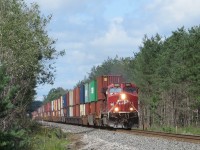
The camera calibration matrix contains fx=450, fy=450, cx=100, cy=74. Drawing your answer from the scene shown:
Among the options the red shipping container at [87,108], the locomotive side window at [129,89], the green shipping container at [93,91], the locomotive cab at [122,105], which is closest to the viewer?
the locomotive cab at [122,105]

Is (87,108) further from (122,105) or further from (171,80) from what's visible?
(171,80)

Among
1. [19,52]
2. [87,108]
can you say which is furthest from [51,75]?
[19,52]

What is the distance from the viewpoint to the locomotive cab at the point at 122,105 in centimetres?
→ 3416

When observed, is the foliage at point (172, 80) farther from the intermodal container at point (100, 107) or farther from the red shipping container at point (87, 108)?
the intermodal container at point (100, 107)

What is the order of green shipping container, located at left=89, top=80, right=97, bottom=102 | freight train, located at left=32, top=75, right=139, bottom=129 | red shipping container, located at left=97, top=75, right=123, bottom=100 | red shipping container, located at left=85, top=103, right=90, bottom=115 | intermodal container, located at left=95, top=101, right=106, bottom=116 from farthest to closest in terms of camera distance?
red shipping container, located at left=85, top=103, right=90, bottom=115, green shipping container, located at left=89, top=80, right=97, bottom=102, red shipping container, located at left=97, top=75, right=123, bottom=100, intermodal container, located at left=95, top=101, right=106, bottom=116, freight train, located at left=32, top=75, right=139, bottom=129

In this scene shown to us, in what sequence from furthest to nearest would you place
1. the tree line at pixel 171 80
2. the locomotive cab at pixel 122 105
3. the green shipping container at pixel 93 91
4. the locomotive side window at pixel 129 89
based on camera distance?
the tree line at pixel 171 80 → the green shipping container at pixel 93 91 → the locomotive side window at pixel 129 89 → the locomotive cab at pixel 122 105

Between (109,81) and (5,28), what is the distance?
42.9 ft

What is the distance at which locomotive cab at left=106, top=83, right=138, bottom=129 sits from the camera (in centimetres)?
3416

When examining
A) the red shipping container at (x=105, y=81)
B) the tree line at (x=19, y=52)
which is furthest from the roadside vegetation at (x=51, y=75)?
the red shipping container at (x=105, y=81)

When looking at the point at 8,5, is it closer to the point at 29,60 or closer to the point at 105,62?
the point at 29,60

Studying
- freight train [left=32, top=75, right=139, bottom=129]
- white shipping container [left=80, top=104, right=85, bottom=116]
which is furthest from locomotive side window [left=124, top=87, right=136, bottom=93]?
white shipping container [left=80, top=104, right=85, bottom=116]

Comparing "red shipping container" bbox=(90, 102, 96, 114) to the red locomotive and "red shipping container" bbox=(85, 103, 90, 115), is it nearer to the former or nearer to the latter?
"red shipping container" bbox=(85, 103, 90, 115)

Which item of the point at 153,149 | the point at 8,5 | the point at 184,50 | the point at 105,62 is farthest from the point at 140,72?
the point at 105,62

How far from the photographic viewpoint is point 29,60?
27.5 meters
